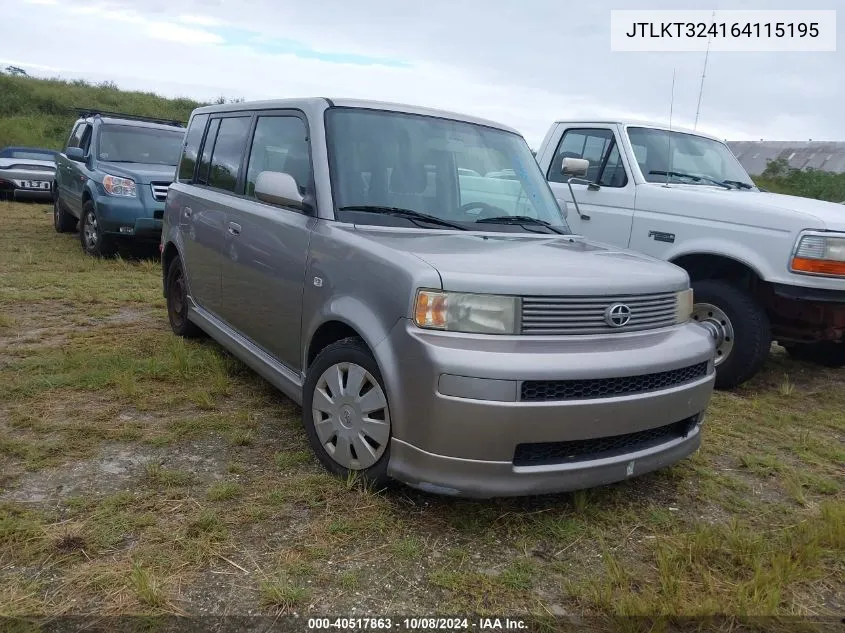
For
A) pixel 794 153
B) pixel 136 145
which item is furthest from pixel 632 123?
pixel 794 153

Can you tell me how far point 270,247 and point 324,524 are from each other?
160cm

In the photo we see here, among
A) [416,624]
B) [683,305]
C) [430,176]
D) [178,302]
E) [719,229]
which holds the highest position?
[430,176]

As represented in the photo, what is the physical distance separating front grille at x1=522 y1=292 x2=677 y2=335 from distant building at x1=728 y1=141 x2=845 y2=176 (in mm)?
25632

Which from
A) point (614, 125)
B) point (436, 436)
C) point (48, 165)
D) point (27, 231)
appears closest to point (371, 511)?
point (436, 436)

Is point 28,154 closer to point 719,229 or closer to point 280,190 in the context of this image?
point 280,190

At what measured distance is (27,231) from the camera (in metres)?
11.3

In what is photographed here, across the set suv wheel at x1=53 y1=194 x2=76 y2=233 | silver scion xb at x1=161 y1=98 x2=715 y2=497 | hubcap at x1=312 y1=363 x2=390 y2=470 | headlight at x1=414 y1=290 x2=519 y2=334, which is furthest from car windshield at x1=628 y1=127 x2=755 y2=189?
suv wheel at x1=53 y1=194 x2=76 y2=233

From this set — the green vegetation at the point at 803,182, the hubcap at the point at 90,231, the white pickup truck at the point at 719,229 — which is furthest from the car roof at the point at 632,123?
the green vegetation at the point at 803,182

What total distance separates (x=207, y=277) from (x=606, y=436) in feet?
9.94

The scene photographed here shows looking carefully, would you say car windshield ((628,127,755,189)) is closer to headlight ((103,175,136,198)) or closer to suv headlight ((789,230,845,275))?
suv headlight ((789,230,845,275))

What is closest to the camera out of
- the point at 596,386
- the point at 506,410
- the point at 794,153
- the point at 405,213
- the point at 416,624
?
the point at 416,624

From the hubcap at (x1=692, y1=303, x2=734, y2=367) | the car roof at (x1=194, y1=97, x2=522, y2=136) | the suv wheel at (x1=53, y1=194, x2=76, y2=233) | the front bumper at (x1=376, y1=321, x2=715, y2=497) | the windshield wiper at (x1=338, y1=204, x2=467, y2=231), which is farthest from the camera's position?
the suv wheel at (x1=53, y1=194, x2=76, y2=233)

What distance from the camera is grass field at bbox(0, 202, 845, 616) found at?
97.1 inches

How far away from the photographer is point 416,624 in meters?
2.34
